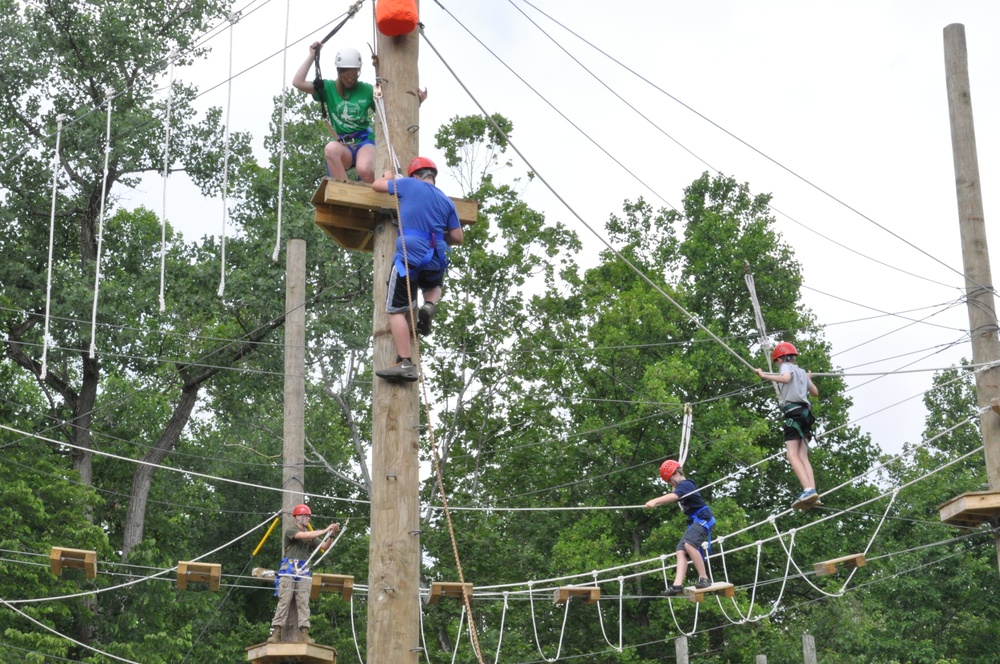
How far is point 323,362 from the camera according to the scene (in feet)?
73.9

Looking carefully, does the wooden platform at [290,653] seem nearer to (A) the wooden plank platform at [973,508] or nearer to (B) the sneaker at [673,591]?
(B) the sneaker at [673,591]

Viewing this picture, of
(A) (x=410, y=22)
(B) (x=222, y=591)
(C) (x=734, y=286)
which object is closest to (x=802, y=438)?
(A) (x=410, y=22)

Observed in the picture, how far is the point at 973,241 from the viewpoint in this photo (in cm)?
967

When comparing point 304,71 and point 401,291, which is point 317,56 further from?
point 401,291

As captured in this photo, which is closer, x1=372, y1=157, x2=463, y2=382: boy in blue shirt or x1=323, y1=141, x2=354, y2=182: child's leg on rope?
x1=372, y1=157, x2=463, y2=382: boy in blue shirt

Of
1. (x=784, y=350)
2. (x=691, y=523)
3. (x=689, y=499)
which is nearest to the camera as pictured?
(x=784, y=350)

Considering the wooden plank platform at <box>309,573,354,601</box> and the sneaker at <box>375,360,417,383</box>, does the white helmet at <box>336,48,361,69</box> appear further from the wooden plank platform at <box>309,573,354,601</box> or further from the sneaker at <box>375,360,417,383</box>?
the wooden plank platform at <box>309,573,354,601</box>

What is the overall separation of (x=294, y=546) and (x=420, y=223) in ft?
17.1

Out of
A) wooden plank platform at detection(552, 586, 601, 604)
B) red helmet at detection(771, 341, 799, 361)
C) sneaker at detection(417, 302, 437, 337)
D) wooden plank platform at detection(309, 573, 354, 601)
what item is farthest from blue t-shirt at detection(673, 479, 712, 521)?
sneaker at detection(417, 302, 437, 337)

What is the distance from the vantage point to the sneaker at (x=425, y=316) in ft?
20.7

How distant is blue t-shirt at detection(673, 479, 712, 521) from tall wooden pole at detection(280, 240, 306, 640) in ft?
10.4

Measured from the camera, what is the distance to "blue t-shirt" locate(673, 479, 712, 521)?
9.97m

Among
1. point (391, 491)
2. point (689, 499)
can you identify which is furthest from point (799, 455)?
point (391, 491)

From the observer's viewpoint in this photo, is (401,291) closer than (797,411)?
Yes
